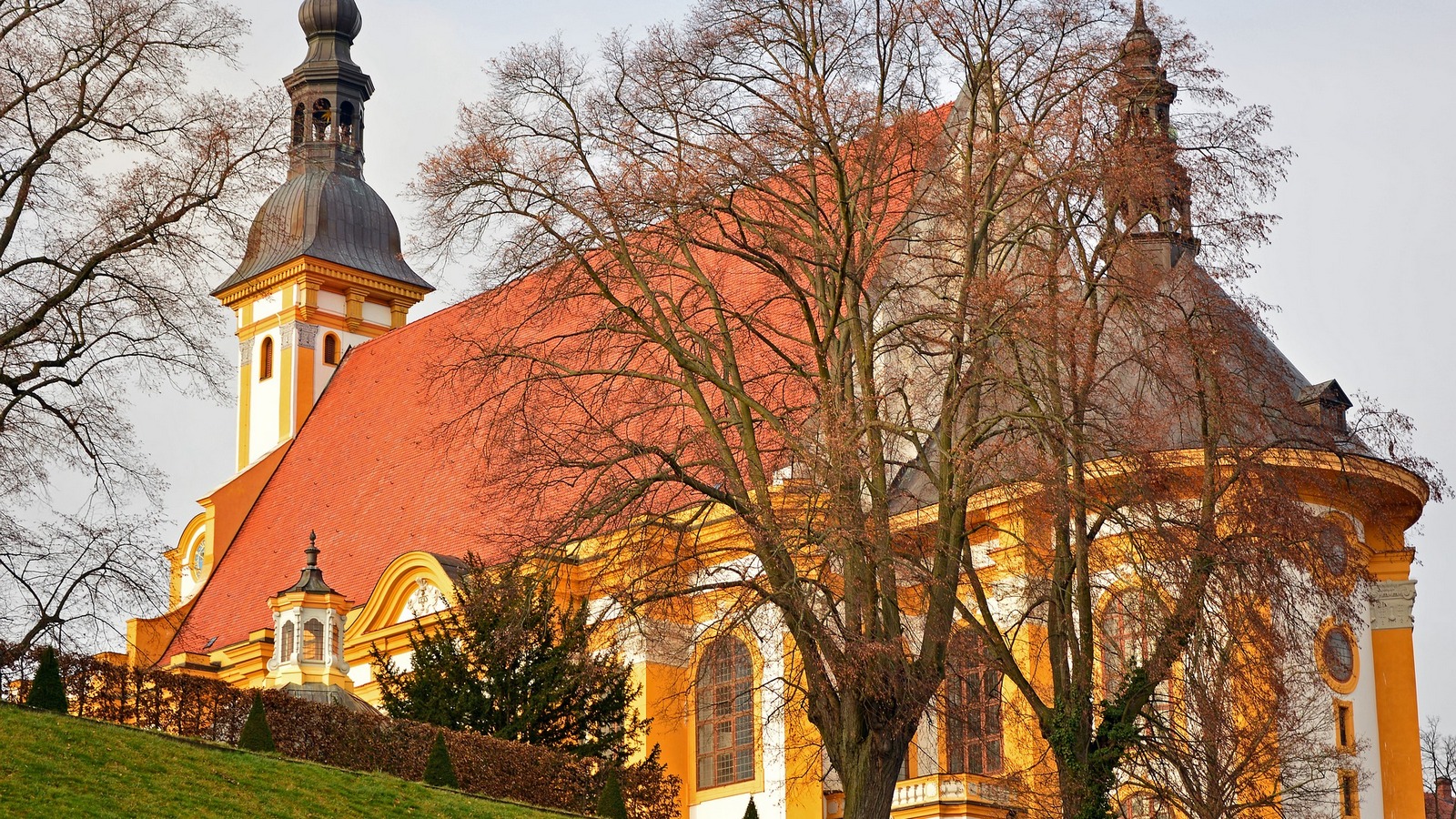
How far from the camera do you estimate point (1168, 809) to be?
68.1 ft

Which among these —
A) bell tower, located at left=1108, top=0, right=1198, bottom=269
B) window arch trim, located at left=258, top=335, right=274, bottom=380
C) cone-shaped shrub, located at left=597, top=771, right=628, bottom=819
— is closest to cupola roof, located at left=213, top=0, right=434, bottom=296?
window arch trim, located at left=258, top=335, right=274, bottom=380

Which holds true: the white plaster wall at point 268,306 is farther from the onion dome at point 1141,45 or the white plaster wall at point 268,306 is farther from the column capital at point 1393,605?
the onion dome at point 1141,45

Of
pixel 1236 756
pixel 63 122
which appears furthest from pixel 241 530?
pixel 1236 756

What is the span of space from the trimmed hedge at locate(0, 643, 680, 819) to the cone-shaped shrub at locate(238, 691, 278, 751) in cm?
41

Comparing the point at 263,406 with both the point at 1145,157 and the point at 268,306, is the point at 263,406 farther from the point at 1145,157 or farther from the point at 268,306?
the point at 1145,157

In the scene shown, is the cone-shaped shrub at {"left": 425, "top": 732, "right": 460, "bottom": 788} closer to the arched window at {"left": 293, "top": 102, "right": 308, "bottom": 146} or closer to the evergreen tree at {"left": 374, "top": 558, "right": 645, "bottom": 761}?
the evergreen tree at {"left": 374, "top": 558, "right": 645, "bottom": 761}

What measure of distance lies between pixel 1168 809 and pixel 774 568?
19.4ft

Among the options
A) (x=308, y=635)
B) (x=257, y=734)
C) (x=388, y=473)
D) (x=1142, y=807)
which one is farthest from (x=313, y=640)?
(x=1142, y=807)

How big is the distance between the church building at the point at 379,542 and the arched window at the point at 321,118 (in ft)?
0.20

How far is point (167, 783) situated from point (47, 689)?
269 centimetres

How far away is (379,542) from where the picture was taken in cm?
3519

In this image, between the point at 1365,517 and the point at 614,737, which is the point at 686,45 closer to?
the point at 614,737

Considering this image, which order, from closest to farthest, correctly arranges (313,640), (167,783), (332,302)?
(167,783) < (313,640) < (332,302)

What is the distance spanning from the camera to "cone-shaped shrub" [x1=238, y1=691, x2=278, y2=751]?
1978cm
